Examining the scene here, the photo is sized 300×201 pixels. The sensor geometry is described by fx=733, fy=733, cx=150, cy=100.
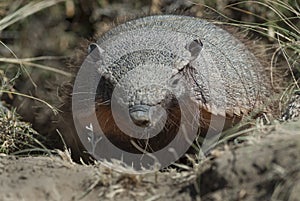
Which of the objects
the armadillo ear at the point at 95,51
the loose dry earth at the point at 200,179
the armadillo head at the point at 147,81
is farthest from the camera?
the armadillo ear at the point at 95,51

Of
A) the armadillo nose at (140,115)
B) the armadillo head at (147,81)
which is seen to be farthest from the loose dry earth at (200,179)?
the armadillo head at (147,81)

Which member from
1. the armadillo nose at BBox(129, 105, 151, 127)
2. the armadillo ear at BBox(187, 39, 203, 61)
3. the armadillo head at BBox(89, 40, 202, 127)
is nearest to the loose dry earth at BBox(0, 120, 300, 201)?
the armadillo nose at BBox(129, 105, 151, 127)

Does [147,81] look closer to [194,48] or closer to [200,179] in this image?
[194,48]

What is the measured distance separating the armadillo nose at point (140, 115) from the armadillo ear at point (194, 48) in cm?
70

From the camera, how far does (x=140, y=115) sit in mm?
4211

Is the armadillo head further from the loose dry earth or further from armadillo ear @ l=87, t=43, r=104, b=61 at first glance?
the loose dry earth

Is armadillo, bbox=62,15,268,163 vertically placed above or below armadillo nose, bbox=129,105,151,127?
above

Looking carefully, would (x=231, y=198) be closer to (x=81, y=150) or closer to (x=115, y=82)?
(x=115, y=82)

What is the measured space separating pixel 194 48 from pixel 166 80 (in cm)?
41

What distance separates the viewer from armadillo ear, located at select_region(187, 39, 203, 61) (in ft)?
15.9

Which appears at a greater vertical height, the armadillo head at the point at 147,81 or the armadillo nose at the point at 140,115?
the armadillo head at the point at 147,81

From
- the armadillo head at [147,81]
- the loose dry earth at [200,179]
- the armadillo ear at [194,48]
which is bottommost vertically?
the loose dry earth at [200,179]

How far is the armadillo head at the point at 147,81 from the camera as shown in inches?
172

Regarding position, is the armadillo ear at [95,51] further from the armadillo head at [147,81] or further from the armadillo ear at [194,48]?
the armadillo ear at [194,48]
